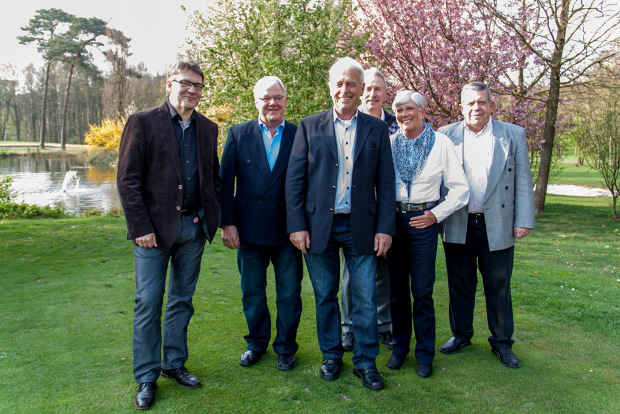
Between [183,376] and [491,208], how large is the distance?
2.53 m

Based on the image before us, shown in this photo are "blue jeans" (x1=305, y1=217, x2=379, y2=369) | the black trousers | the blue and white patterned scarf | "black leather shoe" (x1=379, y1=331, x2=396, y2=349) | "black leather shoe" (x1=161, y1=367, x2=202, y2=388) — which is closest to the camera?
"black leather shoe" (x1=161, y1=367, x2=202, y2=388)

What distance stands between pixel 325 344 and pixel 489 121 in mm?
2118

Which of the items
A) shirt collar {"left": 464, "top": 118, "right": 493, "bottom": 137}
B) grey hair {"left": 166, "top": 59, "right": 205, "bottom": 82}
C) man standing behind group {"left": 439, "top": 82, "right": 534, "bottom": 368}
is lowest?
man standing behind group {"left": 439, "top": 82, "right": 534, "bottom": 368}

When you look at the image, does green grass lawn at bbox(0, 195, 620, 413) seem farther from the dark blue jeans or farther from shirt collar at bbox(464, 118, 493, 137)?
shirt collar at bbox(464, 118, 493, 137)

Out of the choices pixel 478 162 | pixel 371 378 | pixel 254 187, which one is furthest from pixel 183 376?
pixel 478 162

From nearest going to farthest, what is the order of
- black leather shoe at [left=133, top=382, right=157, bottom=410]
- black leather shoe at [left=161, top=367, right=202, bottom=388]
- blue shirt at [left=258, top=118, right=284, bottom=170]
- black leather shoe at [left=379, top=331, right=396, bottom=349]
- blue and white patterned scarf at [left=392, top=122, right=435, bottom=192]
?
black leather shoe at [left=133, top=382, right=157, bottom=410] → black leather shoe at [left=161, top=367, right=202, bottom=388] → blue and white patterned scarf at [left=392, top=122, right=435, bottom=192] → blue shirt at [left=258, top=118, right=284, bottom=170] → black leather shoe at [left=379, top=331, right=396, bottom=349]

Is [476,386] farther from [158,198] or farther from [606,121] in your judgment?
[606,121]

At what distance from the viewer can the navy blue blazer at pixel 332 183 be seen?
319 cm

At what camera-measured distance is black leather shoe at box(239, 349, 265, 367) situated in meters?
3.47

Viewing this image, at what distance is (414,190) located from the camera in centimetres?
337

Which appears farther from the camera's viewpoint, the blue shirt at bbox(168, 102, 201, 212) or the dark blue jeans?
the dark blue jeans

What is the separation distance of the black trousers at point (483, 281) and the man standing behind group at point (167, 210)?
1.93 metres

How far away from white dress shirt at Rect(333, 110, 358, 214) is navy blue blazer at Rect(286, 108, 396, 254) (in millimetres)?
44

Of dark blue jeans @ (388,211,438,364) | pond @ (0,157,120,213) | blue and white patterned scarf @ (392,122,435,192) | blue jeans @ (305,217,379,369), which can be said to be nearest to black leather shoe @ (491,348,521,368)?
dark blue jeans @ (388,211,438,364)
